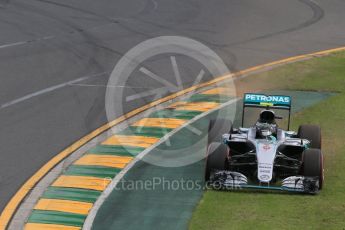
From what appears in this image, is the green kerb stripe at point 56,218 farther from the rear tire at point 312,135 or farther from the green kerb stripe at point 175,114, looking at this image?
the green kerb stripe at point 175,114

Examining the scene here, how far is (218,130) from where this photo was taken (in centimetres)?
1642

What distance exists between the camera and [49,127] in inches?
737

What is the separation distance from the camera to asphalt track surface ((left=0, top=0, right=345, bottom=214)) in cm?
1836

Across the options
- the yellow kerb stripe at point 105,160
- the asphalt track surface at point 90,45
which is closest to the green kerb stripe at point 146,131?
the asphalt track surface at point 90,45

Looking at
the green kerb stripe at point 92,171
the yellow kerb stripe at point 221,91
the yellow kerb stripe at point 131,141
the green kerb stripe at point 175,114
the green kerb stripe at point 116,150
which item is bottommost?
the green kerb stripe at point 92,171

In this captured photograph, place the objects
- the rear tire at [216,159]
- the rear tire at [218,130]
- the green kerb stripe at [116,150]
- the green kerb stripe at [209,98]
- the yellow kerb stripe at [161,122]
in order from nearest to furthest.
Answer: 1. the rear tire at [216,159]
2. the rear tire at [218,130]
3. the green kerb stripe at [116,150]
4. the yellow kerb stripe at [161,122]
5. the green kerb stripe at [209,98]

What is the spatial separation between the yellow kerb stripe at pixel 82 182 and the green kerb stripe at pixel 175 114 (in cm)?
497

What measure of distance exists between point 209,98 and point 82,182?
7607mm

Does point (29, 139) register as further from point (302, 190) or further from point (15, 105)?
point (302, 190)

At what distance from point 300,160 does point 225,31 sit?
53.4 ft

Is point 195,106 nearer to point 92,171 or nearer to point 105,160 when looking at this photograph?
point 105,160

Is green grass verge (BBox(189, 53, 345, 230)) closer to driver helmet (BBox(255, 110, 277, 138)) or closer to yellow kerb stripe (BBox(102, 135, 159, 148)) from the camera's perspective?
driver helmet (BBox(255, 110, 277, 138))

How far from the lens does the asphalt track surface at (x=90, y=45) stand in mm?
18359

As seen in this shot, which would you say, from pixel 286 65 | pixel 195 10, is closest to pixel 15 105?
pixel 286 65
